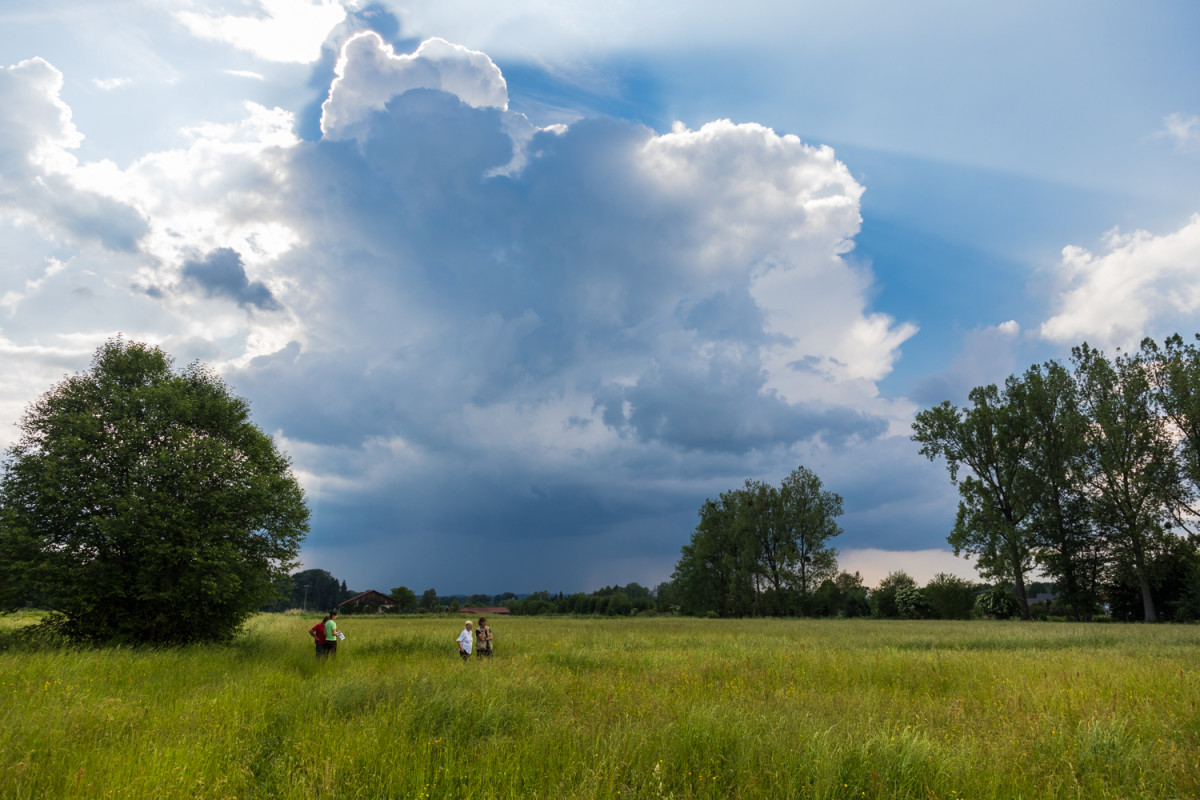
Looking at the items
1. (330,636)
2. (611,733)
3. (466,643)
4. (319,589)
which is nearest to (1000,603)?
(466,643)

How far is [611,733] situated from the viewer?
7.59 m

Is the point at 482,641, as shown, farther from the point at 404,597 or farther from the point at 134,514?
the point at 404,597

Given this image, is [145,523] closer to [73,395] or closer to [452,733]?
[73,395]

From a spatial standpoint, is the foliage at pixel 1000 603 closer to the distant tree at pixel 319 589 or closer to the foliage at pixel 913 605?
the foliage at pixel 913 605

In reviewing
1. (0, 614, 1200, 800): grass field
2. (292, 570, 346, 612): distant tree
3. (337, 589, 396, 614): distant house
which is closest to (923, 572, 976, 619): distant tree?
(0, 614, 1200, 800): grass field

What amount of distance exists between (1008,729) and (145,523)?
26.2 m

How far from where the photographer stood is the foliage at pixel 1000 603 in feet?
197

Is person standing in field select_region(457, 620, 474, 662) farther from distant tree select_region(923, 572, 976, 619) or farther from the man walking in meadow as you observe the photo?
distant tree select_region(923, 572, 976, 619)

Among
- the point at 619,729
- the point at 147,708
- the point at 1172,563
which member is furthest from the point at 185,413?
the point at 1172,563

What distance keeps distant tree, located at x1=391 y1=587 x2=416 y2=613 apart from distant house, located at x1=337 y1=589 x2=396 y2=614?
237 centimetres

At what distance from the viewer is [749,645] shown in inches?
874

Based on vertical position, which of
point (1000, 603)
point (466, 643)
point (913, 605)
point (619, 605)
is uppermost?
point (466, 643)

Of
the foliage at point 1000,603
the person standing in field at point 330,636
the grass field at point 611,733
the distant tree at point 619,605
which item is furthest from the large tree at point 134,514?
the distant tree at point 619,605

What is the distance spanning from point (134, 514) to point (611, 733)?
21517 mm
